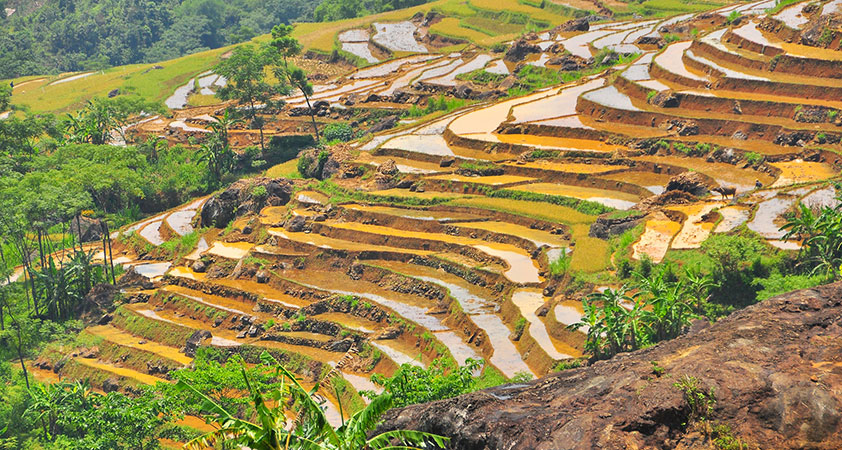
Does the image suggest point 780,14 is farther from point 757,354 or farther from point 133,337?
point 757,354

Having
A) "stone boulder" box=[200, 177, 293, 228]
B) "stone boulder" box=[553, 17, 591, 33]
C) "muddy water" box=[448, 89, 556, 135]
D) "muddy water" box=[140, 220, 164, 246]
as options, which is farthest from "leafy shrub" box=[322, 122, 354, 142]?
→ "stone boulder" box=[553, 17, 591, 33]

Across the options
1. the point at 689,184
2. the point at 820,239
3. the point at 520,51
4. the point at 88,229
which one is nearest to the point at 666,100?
the point at 689,184

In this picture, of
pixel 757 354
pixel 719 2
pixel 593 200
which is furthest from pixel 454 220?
pixel 719 2

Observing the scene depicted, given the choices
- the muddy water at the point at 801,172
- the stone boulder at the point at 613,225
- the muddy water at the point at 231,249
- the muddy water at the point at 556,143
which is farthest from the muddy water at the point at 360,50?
the stone boulder at the point at 613,225

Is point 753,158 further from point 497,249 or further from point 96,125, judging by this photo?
point 96,125

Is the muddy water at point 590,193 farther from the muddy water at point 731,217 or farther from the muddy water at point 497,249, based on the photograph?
the muddy water at point 731,217

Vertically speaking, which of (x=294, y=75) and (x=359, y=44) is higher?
(x=294, y=75)
